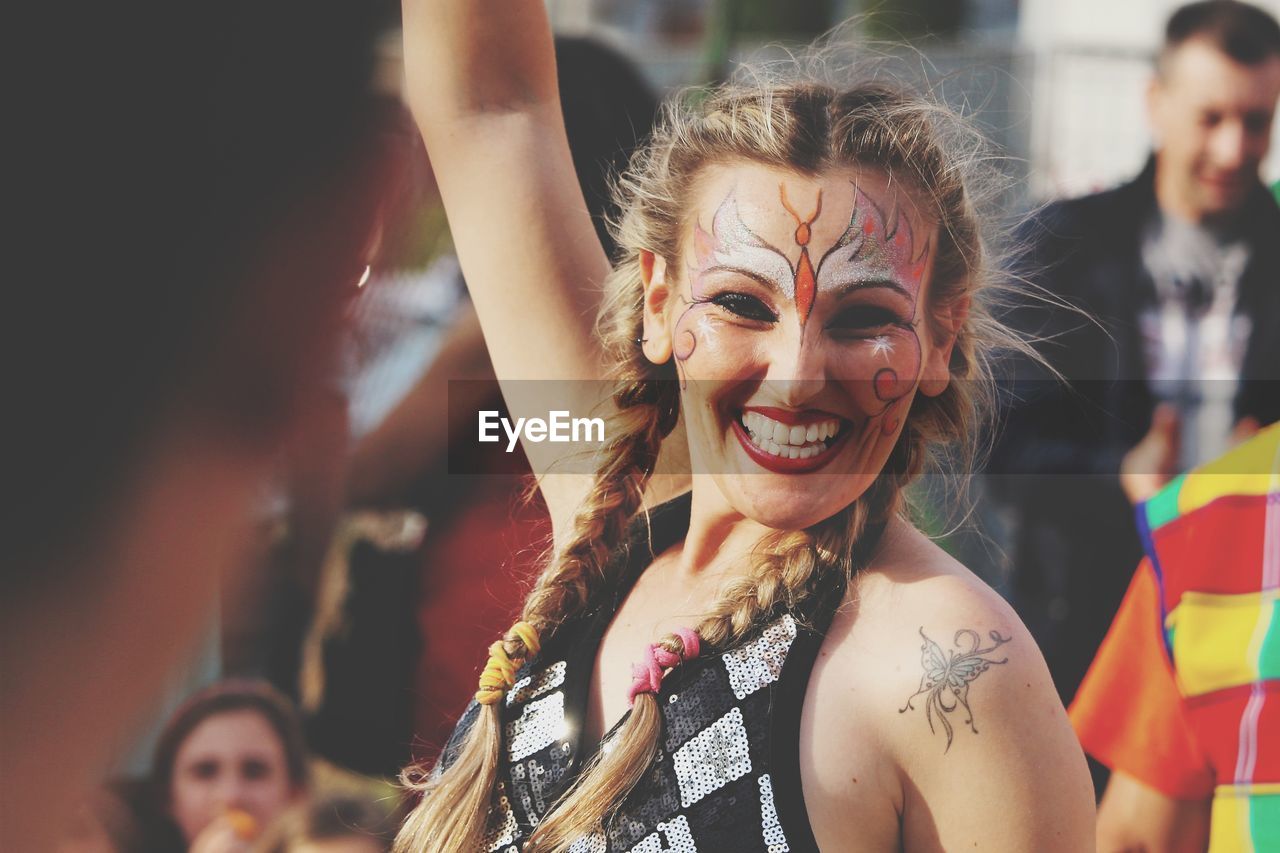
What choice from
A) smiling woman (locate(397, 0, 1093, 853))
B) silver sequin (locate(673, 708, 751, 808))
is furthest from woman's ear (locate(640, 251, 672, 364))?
silver sequin (locate(673, 708, 751, 808))

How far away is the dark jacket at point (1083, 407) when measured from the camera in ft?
4.44

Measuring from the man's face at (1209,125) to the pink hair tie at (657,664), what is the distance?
42.2 inches

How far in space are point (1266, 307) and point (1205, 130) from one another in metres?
0.28

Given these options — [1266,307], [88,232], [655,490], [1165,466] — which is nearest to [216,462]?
[88,232]

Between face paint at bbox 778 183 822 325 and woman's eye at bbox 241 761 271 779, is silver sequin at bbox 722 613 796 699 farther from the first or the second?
woman's eye at bbox 241 761 271 779

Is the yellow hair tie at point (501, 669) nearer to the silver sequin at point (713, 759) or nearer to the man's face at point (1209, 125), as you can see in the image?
the silver sequin at point (713, 759)

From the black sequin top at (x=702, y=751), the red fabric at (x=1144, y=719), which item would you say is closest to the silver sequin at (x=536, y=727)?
the black sequin top at (x=702, y=751)

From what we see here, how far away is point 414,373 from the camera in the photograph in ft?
4.76

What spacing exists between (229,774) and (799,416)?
30.7 inches

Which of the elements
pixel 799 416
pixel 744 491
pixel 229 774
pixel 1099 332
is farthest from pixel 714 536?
pixel 229 774

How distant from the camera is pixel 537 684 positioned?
1.29 metres

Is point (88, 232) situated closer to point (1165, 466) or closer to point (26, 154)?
point (26, 154)

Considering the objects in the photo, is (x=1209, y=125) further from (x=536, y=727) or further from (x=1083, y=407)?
(x=536, y=727)

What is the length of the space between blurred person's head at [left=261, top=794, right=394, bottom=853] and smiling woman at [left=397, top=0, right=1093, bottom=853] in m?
0.05
